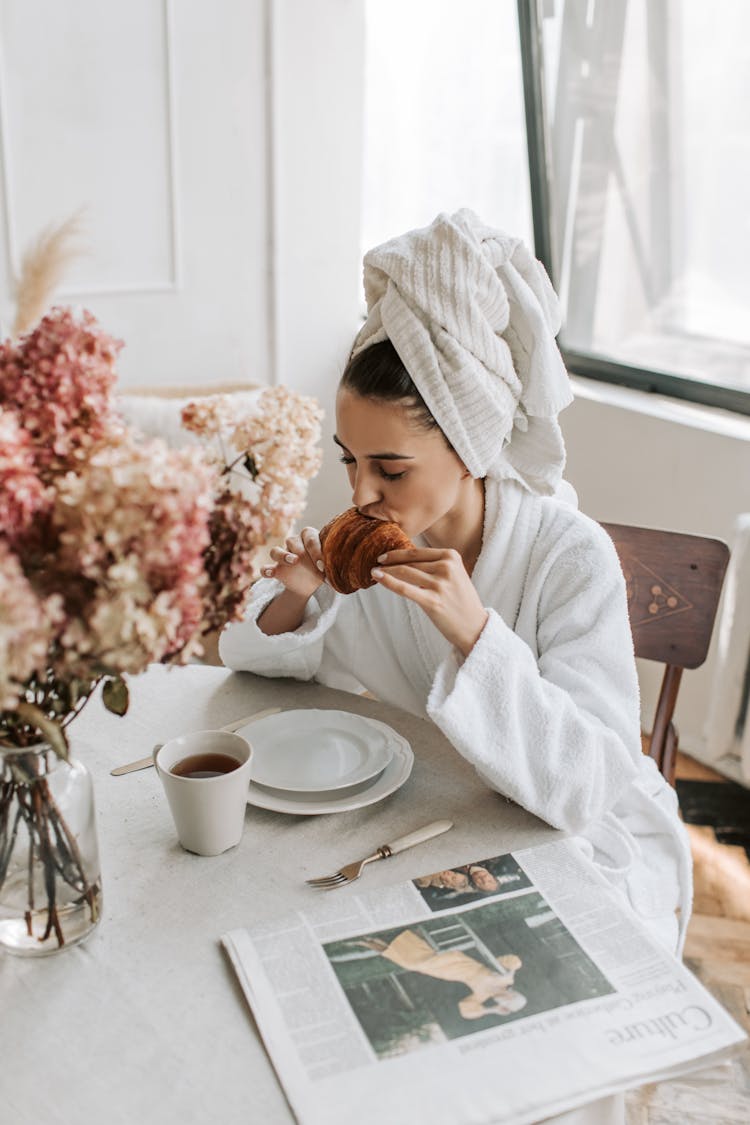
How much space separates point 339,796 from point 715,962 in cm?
127

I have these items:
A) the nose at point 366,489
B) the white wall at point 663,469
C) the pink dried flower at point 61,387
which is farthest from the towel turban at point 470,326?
the white wall at point 663,469

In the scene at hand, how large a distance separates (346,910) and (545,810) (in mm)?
257

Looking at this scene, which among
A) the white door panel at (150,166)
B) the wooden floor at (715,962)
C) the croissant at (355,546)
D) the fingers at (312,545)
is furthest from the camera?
the white door panel at (150,166)

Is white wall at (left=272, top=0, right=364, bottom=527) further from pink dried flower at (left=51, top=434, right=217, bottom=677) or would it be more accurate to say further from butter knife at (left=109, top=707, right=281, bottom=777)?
pink dried flower at (left=51, top=434, right=217, bottom=677)

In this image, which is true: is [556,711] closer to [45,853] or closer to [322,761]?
[322,761]

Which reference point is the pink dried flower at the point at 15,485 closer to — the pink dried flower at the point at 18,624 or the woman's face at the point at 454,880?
the pink dried flower at the point at 18,624

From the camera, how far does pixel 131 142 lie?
291 cm

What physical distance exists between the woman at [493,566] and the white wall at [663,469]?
3.88ft

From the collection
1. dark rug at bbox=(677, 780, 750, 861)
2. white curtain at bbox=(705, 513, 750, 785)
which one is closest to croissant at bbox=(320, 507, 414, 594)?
white curtain at bbox=(705, 513, 750, 785)

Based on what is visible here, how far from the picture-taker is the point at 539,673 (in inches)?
46.7

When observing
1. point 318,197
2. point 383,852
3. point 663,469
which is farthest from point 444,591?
point 318,197

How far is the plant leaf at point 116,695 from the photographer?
75cm

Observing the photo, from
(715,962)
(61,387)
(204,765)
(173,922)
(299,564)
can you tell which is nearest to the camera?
(61,387)

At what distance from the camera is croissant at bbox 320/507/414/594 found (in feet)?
4.00
